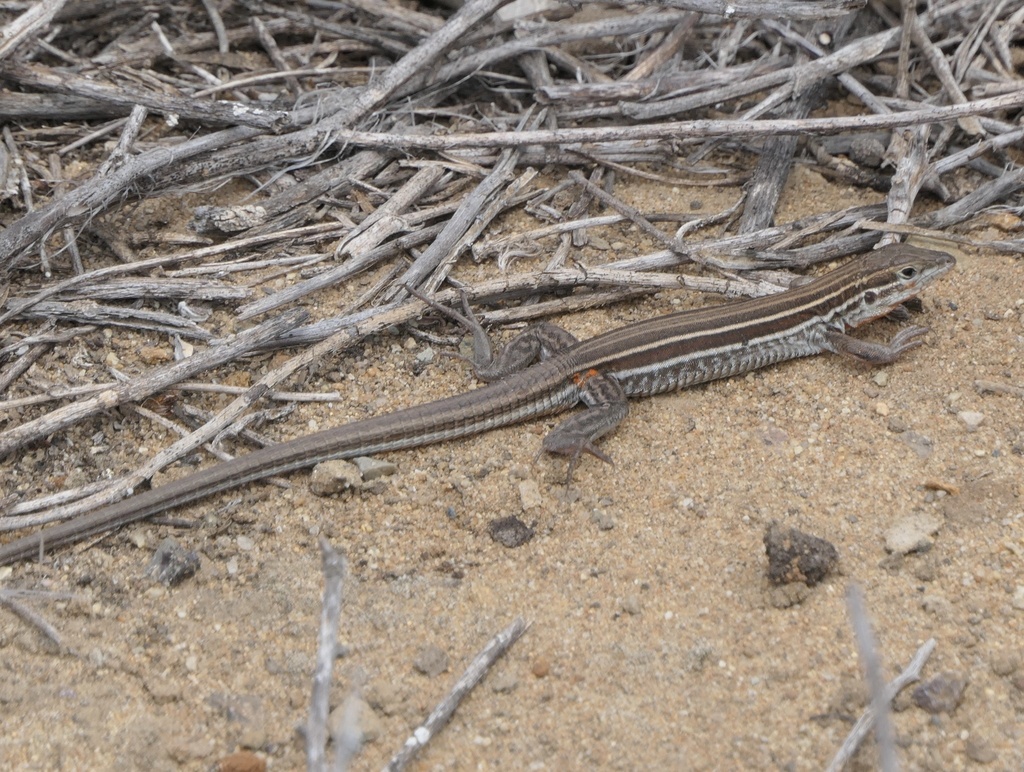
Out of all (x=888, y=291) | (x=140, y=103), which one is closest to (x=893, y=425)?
(x=888, y=291)

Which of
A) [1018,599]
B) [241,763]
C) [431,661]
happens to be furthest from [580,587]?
[1018,599]

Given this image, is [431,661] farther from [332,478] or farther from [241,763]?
[332,478]

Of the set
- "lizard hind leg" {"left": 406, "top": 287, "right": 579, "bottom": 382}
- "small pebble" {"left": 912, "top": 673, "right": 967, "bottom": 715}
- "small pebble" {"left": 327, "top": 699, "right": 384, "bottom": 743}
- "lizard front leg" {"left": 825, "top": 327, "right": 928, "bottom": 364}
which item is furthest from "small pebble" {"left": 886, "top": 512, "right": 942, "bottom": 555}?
"small pebble" {"left": 327, "top": 699, "right": 384, "bottom": 743}

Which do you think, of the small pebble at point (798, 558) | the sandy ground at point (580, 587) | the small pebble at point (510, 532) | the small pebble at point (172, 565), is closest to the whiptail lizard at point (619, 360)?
the sandy ground at point (580, 587)

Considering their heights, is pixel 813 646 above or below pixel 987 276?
below

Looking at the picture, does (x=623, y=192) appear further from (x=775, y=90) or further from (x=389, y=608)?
(x=389, y=608)
